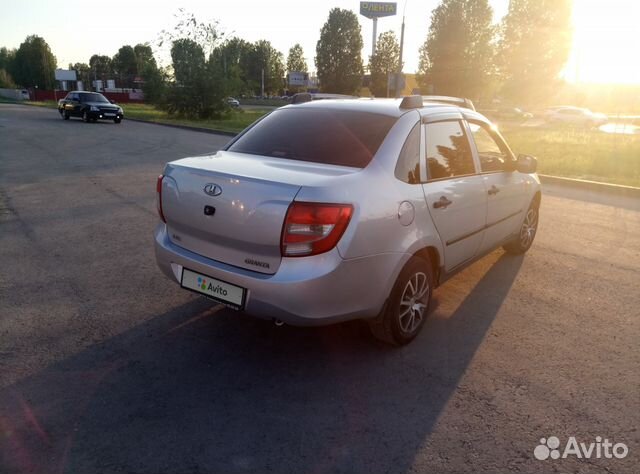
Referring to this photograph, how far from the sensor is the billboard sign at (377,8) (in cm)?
A: 7031

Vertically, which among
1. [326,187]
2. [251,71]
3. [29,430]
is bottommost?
[29,430]

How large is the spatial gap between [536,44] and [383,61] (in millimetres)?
20840

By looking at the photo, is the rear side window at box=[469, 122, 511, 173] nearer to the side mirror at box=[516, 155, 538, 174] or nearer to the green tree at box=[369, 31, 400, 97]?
the side mirror at box=[516, 155, 538, 174]

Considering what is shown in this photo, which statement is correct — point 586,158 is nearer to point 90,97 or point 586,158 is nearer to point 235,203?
point 235,203

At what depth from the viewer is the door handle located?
3.53 metres

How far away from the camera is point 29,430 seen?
8.50ft

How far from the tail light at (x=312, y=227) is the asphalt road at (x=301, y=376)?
91 cm

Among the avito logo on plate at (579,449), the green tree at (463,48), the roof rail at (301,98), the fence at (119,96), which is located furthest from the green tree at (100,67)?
the avito logo on plate at (579,449)

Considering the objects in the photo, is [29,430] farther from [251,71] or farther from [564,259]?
[251,71]

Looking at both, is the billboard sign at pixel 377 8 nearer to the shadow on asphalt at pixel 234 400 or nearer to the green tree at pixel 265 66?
the green tree at pixel 265 66

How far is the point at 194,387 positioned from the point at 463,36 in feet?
179

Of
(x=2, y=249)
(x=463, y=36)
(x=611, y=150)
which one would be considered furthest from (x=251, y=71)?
(x=2, y=249)

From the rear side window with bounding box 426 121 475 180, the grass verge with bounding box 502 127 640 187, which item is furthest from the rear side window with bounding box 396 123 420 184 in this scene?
the grass verge with bounding box 502 127 640 187

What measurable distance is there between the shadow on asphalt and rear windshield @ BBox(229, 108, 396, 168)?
130 cm
